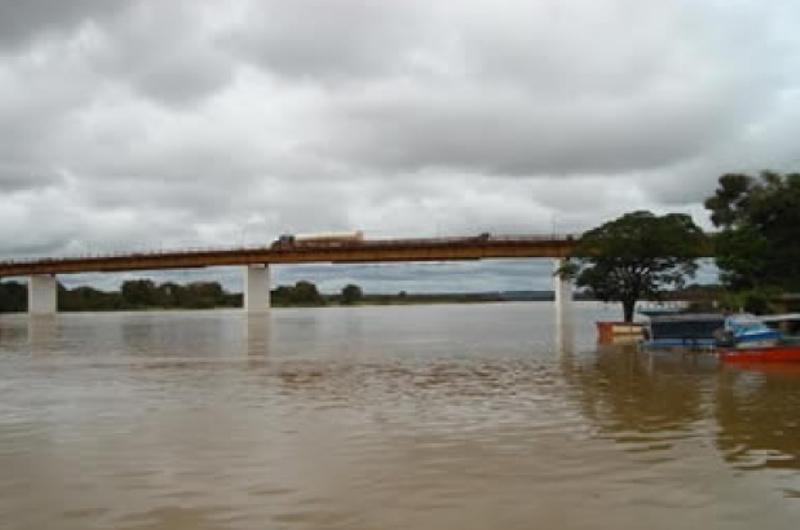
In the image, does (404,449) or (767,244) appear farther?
(767,244)

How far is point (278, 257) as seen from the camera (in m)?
145

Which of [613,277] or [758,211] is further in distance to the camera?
[613,277]

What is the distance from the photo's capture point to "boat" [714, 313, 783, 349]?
43.1 meters

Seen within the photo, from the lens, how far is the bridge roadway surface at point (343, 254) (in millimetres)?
130625

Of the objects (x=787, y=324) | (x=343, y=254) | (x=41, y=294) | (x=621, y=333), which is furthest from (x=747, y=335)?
(x=41, y=294)

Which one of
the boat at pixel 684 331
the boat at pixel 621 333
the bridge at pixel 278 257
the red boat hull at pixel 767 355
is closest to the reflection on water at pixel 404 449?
the red boat hull at pixel 767 355

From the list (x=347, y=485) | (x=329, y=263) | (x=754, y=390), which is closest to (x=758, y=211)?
(x=754, y=390)

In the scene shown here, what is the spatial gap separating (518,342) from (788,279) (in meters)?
20.9

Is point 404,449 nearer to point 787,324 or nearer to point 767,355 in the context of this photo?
point 767,355

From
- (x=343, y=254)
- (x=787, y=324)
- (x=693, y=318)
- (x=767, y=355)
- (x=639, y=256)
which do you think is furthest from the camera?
(x=343, y=254)

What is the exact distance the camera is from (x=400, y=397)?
30906 millimetres

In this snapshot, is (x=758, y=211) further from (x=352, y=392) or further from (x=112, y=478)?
(x=112, y=478)

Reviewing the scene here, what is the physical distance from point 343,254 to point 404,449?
121 m

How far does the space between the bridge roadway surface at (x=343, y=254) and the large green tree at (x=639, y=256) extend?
141 ft
